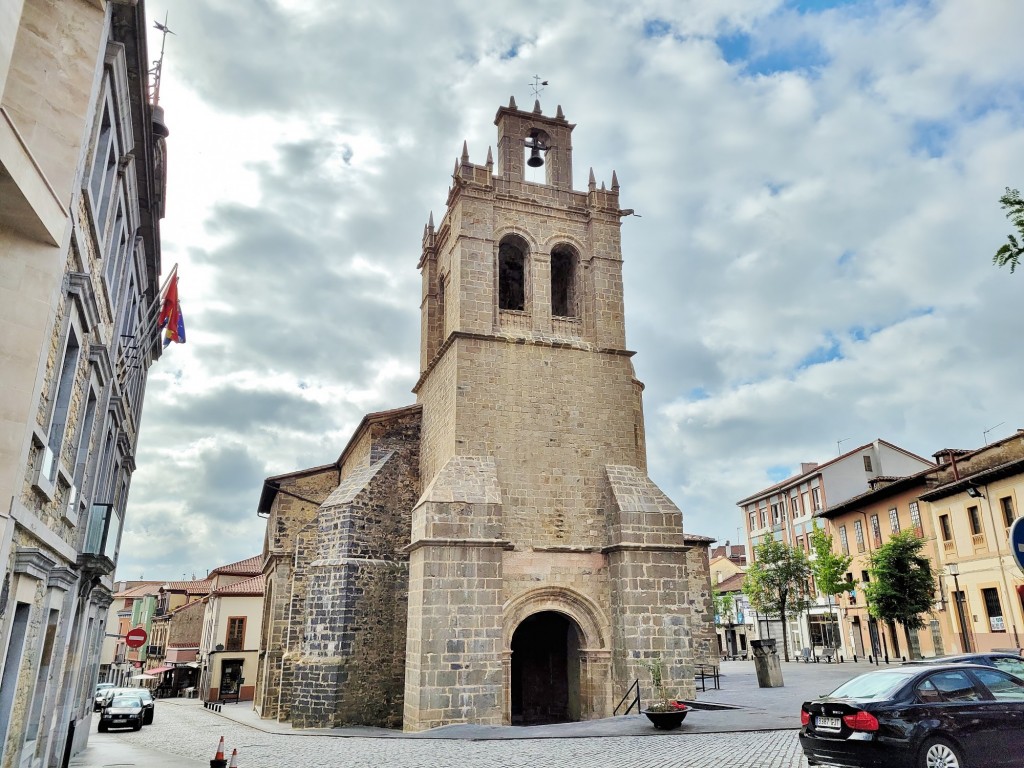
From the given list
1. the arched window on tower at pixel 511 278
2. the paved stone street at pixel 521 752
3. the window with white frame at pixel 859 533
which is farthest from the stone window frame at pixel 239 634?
the window with white frame at pixel 859 533

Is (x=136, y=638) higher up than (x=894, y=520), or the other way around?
(x=894, y=520)

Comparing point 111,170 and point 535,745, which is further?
point 535,745

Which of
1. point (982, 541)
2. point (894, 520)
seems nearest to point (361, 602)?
point (982, 541)

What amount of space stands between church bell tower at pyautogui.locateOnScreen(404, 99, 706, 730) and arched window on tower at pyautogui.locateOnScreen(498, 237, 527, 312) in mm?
47

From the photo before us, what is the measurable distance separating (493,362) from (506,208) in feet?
16.5

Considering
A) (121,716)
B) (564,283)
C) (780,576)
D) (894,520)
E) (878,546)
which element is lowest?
(121,716)

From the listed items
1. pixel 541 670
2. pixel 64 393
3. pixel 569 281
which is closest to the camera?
pixel 64 393

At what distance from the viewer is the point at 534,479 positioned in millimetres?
18375

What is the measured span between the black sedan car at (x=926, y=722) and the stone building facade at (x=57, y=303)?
337 inches

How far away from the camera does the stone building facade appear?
671cm

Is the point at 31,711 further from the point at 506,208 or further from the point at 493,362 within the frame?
the point at 506,208

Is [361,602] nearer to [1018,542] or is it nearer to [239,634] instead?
[1018,542]

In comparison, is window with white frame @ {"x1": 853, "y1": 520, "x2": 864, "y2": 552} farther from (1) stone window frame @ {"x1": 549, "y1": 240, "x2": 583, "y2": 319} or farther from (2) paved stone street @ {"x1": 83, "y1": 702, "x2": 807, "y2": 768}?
(2) paved stone street @ {"x1": 83, "y1": 702, "x2": 807, "y2": 768}

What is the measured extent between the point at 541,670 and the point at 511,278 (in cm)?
1201
